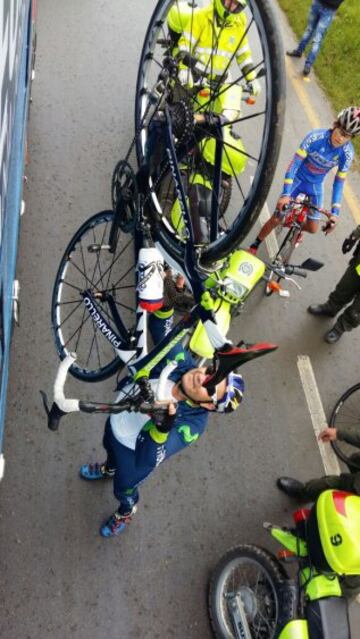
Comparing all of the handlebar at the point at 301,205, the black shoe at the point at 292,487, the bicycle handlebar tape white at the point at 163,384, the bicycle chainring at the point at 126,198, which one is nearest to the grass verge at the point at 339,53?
the handlebar at the point at 301,205

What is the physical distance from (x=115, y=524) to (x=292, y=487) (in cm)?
167

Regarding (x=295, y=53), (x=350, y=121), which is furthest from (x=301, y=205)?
(x=295, y=53)

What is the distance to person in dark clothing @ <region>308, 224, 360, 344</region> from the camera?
576 centimetres

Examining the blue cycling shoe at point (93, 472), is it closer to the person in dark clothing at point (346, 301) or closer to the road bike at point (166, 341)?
the road bike at point (166, 341)

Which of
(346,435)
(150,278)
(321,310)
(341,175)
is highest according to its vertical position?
(341,175)

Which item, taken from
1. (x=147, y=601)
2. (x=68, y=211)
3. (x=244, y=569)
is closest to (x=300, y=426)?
(x=244, y=569)

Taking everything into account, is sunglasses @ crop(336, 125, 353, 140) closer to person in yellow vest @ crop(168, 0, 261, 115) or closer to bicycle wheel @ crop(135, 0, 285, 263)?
person in yellow vest @ crop(168, 0, 261, 115)

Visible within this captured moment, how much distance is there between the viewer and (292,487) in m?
4.93

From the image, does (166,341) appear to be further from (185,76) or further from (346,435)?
(185,76)

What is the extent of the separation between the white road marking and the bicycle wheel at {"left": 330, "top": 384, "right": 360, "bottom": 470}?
0.31 feet

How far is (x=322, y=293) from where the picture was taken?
6.76 metres

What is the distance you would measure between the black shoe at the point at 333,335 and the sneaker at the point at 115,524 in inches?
124

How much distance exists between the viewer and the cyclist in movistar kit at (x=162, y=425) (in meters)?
2.94

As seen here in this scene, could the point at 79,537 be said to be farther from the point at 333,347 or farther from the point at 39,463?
the point at 333,347
